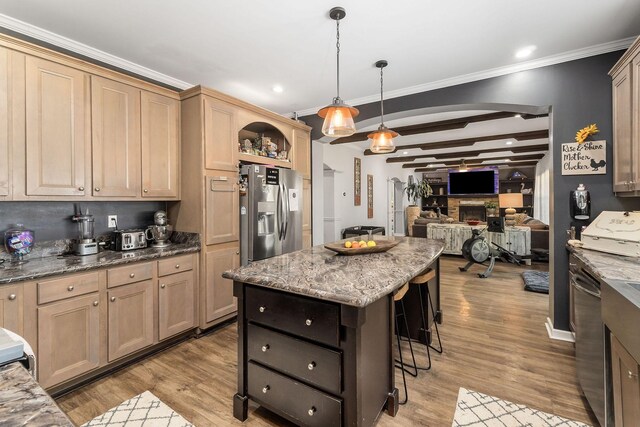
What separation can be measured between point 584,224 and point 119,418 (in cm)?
388

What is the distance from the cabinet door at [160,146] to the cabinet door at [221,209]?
0.37m

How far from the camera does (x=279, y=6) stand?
2.09 m

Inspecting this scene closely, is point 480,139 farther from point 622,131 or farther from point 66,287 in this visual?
point 66,287

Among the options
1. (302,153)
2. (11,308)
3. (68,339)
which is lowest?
(68,339)

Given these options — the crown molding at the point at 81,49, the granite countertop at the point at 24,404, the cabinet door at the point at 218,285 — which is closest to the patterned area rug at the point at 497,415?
the granite countertop at the point at 24,404

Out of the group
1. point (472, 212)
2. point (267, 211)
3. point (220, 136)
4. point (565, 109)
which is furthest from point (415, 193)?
point (220, 136)

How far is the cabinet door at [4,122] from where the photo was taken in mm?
1979

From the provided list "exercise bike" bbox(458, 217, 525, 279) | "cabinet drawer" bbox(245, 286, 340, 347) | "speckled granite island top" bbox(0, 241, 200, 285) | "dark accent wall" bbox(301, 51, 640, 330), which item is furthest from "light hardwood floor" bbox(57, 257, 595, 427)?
"exercise bike" bbox(458, 217, 525, 279)

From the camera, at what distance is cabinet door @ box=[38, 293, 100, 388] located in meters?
1.92

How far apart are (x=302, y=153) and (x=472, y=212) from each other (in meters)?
9.64

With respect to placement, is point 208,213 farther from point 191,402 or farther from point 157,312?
point 191,402

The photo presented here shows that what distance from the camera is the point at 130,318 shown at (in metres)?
2.39

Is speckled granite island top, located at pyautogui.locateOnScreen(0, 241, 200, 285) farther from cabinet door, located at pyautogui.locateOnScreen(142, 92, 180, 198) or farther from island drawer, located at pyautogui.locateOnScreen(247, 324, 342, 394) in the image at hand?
island drawer, located at pyautogui.locateOnScreen(247, 324, 342, 394)

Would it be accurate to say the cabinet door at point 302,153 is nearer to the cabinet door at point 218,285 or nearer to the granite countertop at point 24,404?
the cabinet door at point 218,285
